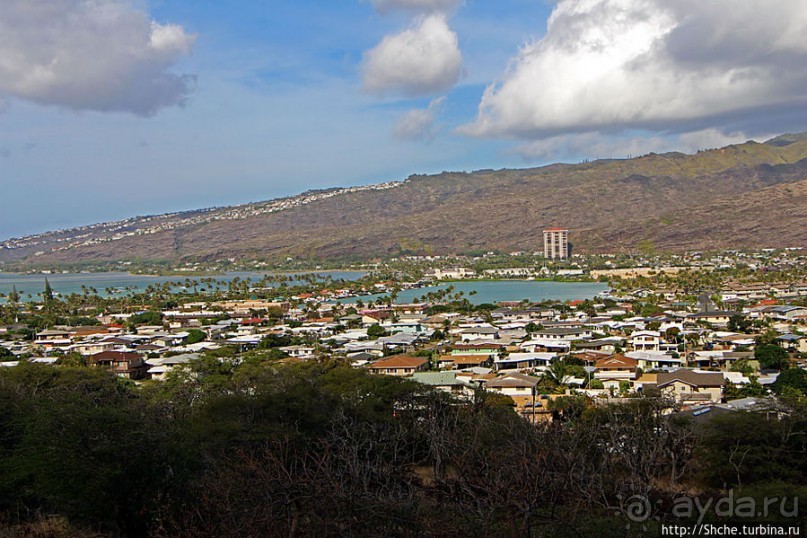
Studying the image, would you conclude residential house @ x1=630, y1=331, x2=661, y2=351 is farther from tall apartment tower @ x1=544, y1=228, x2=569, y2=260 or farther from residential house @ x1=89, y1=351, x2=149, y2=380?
tall apartment tower @ x1=544, y1=228, x2=569, y2=260

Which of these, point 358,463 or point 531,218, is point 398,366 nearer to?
point 358,463

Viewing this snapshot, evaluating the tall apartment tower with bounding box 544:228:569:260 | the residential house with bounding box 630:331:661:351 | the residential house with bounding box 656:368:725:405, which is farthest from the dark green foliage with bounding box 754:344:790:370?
the tall apartment tower with bounding box 544:228:569:260

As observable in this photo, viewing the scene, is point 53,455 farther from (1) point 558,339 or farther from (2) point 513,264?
(2) point 513,264

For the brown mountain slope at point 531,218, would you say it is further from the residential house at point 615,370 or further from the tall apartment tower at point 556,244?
the residential house at point 615,370

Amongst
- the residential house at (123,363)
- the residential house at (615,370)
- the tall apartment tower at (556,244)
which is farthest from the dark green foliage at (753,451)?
the tall apartment tower at (556,244)

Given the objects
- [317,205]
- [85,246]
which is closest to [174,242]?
[85,246]

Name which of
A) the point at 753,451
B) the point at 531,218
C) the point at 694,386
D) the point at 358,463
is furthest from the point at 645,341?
the point at 531,218
